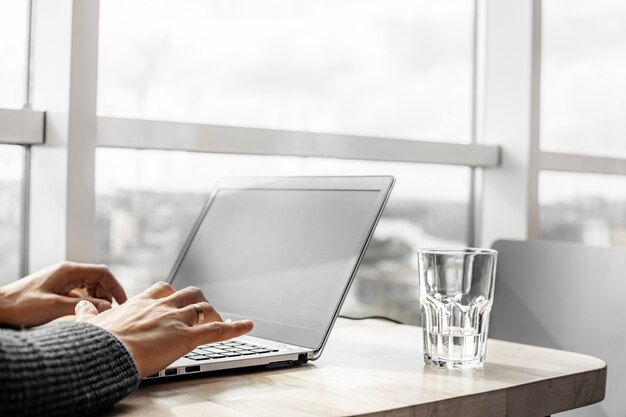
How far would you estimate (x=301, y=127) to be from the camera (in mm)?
1769

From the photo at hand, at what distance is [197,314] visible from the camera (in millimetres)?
872

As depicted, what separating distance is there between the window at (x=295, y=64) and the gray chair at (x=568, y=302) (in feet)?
1.64

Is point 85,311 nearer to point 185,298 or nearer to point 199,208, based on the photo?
point 185,298

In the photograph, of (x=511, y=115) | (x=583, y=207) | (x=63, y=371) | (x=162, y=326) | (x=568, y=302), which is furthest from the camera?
(x=583, y=207)

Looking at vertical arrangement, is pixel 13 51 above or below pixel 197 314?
above

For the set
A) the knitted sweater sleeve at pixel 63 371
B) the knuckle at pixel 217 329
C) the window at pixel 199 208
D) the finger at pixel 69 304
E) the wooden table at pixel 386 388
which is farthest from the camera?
the window at pixel 199 208

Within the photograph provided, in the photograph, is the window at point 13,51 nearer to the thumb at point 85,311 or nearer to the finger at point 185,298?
the thumb at point 85,311

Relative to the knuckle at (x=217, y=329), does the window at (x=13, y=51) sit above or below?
above

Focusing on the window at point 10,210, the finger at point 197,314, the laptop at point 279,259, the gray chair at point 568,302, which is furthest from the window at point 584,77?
the finger at point 197,314

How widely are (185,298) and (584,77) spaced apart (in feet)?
5.82

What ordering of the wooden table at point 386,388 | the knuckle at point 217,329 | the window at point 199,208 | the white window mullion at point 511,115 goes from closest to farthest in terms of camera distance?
1. the wooden table at point 386,388
2. the knuckle at point 217,329
3. the window at point 199,208
4. the white window mullion at point 511,115

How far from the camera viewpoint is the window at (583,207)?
217 centimetres

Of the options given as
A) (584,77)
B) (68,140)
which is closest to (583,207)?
(584,77)

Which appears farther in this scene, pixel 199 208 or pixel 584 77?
pixel 584 77
